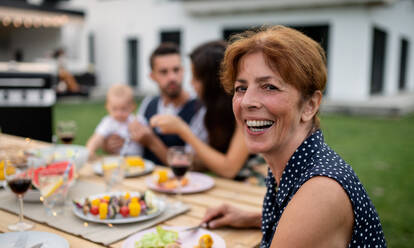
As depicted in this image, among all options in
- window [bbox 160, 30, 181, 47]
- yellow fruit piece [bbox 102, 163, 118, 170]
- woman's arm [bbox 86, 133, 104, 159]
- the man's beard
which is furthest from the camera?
window [bbox 160, 30, 181, 47]

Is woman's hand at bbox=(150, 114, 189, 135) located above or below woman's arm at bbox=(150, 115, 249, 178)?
above

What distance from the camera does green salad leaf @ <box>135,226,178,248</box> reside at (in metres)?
1.29

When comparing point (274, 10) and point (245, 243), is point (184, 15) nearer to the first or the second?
point (274, 10)

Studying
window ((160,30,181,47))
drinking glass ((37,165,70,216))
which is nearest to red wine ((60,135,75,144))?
drinking glass ((37,165,70,216))

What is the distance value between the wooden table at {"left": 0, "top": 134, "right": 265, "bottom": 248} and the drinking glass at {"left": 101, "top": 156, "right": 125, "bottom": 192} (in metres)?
0.14

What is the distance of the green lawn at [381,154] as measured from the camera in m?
3.83

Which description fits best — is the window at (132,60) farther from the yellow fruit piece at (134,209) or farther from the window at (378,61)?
the yellow fruit piece at (134,209)

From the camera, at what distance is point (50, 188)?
159 cm

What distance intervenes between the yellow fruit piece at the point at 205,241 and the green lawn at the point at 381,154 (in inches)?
102

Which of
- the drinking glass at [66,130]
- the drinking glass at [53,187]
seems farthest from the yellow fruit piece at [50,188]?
the drinking glass at [66,130]

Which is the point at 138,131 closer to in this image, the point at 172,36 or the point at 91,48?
the point at 172,36

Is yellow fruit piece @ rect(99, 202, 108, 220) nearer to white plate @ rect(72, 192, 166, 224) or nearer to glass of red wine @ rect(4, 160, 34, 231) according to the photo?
white plate @ rect(72, 192, 166, 224)

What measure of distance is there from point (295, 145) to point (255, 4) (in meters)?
13.2

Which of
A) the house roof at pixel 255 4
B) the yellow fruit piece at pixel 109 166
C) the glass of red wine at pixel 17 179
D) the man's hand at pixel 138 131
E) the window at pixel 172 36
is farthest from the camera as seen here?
the window at pixel 172 36
